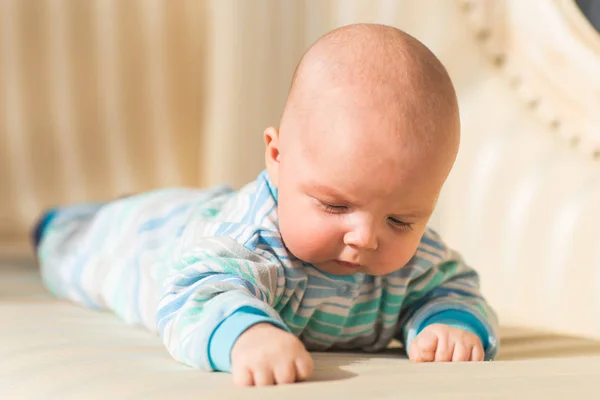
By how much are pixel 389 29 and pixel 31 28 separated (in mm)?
1679

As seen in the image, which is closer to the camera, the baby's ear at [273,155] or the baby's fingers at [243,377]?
the baby's fingers at [243,377]

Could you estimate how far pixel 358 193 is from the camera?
975 millimetres

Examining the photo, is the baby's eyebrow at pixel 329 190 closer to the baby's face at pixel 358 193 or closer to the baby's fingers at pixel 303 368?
the baby's face at pixel 358 193

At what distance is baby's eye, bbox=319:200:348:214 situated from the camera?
1003 millimetres

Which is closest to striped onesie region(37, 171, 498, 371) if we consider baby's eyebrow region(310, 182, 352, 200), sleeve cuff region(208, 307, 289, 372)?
sleeve cuff region(208, 307, 289, 372)

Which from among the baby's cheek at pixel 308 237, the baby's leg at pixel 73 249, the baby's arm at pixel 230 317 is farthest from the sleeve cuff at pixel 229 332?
the baby's leg at pixel 73 249

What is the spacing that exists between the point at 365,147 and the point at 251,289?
197mm

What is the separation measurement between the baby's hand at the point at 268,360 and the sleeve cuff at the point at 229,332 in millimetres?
15

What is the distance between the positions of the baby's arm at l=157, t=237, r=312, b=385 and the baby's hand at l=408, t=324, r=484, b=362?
0.17 metres

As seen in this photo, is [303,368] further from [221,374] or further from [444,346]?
[444,346]

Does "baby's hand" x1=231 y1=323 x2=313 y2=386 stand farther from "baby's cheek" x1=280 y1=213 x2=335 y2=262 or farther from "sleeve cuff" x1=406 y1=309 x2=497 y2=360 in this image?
"sleeve cuff" x1=406 y1=309 x2=497 y2=360

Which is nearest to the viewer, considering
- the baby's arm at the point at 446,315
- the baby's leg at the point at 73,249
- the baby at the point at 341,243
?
the baby at the point at 341,243

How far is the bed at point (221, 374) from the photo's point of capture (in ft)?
2.80

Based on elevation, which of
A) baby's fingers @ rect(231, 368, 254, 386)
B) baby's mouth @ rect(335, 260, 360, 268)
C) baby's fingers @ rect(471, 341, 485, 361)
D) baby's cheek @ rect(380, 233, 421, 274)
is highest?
baby's cheek @ rect(380, 233, 421, 274)
